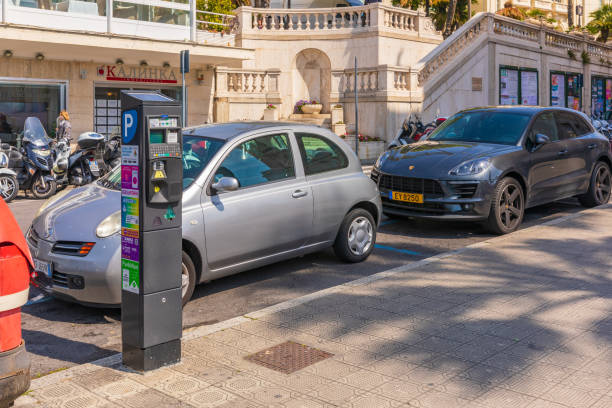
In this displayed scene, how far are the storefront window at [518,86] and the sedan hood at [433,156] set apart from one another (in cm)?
1930

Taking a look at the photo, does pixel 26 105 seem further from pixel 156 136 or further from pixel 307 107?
pixel 156 136

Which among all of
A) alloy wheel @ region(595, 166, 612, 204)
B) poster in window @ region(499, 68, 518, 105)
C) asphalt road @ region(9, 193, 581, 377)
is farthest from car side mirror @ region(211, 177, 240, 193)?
poster in window @ region(499, 68, 518, 105)

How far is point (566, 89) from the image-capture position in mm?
32750

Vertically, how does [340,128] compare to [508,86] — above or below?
below

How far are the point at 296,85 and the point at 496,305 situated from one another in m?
23.9

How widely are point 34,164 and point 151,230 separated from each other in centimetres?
1012

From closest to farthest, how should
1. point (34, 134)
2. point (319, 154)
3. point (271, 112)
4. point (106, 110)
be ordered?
point (319, 154)
point (34, 134)
point (106, 110)
point (271, 112)

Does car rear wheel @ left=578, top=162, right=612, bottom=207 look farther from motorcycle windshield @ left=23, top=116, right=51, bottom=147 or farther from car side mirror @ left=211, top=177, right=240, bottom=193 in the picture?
motorcycle windshield @ left=23, top=116, right=51, bottom=147

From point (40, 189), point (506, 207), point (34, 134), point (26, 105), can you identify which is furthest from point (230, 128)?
point (26, 105)

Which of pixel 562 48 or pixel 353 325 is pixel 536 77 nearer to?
pixel 562 48

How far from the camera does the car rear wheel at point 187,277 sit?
18.7 feet

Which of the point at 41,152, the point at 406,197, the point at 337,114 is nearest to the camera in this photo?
the point at 406,197

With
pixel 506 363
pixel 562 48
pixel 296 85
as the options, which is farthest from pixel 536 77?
pixel 506 363

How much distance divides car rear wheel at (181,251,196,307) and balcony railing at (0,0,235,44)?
14.4 metres
